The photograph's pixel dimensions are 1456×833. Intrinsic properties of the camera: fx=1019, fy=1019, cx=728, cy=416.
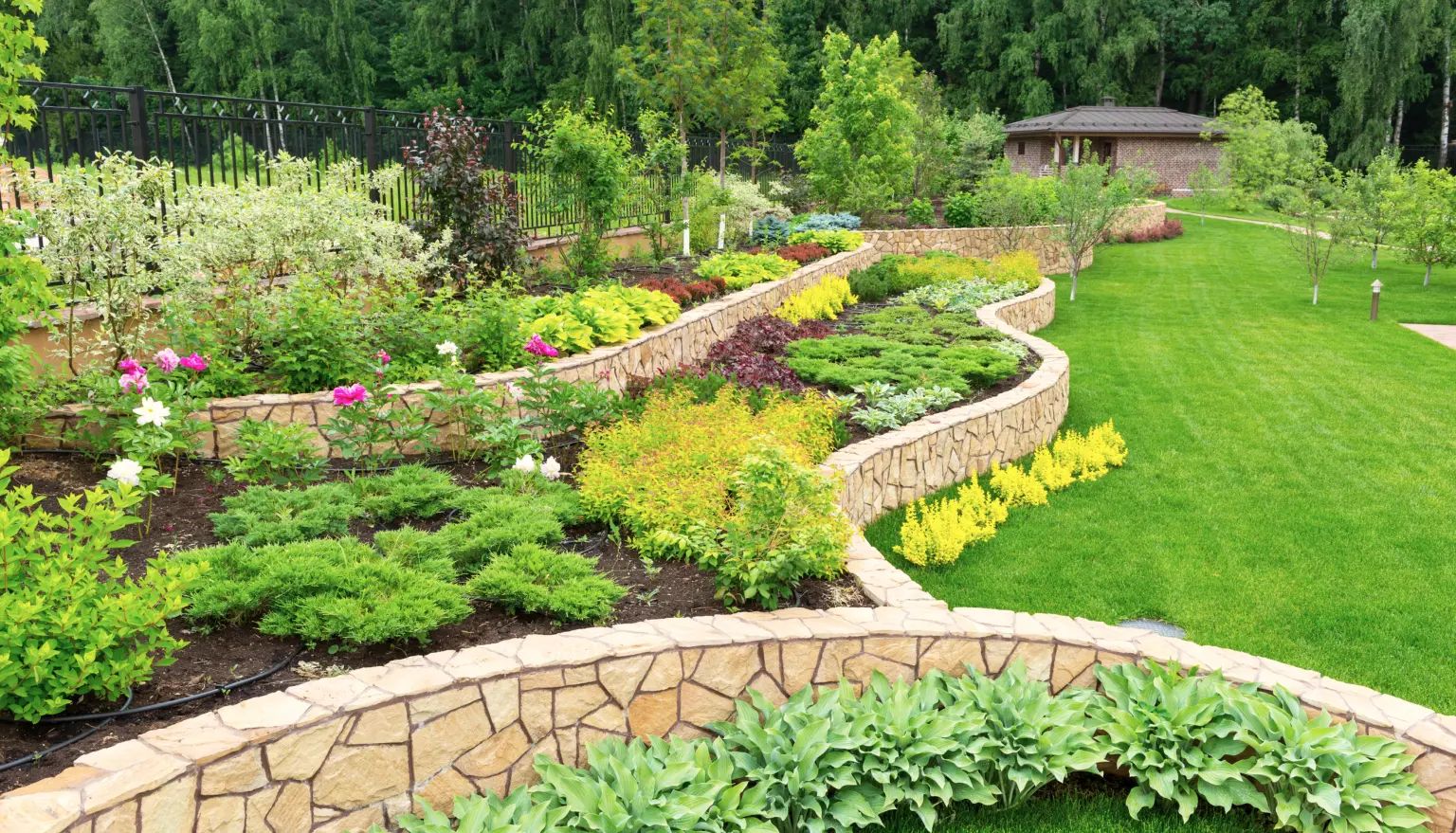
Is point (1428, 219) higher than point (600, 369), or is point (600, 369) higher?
point (1428, 219)

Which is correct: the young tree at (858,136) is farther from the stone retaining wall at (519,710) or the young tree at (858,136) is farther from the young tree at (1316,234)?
the stone retaining wall at (519,710)

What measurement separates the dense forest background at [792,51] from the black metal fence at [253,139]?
26109mm

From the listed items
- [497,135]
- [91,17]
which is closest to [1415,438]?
[497,135]

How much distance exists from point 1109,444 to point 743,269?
5705 millimetres

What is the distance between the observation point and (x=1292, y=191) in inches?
1121

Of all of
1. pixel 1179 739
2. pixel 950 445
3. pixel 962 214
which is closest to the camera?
pixel 1179 739

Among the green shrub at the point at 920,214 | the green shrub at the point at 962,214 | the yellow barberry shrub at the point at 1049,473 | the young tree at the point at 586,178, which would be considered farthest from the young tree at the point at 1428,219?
the young tree at the point at 586,178

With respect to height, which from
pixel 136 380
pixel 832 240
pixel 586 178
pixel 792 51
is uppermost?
pixel 792 51

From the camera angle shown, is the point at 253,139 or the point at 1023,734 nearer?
the point at 1023,734

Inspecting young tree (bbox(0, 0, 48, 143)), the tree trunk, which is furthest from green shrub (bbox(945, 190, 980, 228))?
the tree trunk

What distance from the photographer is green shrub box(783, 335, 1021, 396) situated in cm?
895

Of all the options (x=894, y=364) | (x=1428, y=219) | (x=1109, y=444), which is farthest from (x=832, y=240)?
(x=1428, y=219)

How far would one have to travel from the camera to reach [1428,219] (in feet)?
58.9

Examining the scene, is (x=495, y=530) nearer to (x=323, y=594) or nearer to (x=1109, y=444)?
(x=323, y=594)
